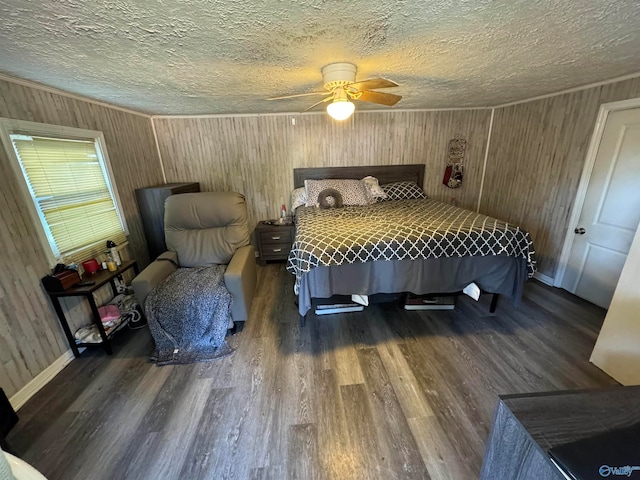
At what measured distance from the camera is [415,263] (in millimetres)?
2154

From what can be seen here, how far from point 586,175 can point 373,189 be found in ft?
7.07

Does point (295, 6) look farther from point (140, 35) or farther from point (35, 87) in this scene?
point (35, 87)

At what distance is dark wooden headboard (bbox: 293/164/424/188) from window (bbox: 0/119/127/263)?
87.2 inches

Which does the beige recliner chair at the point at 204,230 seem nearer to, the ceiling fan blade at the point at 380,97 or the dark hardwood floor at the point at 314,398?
the dark hardwood floor at the point at 314,398

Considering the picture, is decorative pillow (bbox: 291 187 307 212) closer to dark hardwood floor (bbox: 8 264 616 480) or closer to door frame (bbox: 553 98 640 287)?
dark hardwood floor (bbox: 8 264 616 480)

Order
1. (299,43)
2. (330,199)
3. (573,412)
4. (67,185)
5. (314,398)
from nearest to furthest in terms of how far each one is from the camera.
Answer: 1. (573,412)
2. (299,43)
3. (314,398)
4. (67,185)
5. (330,199)

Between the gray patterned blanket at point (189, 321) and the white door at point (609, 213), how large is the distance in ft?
11.4

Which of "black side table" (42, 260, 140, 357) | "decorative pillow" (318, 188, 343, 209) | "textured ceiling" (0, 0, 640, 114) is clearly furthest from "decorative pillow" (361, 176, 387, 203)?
"black side table" (42, 260, 140, 357)

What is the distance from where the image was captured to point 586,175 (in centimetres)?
254

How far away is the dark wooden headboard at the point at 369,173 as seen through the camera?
12.5 ft

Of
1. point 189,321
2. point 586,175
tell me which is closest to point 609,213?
point 586,175

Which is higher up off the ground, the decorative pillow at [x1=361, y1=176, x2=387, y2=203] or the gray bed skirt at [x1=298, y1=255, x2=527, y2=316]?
the decorative pillow at [x1=361, y1=176, x2=387, y2=203]

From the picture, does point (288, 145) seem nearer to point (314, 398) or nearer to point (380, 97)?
point (380, 97)

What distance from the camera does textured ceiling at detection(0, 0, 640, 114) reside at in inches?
42.4
